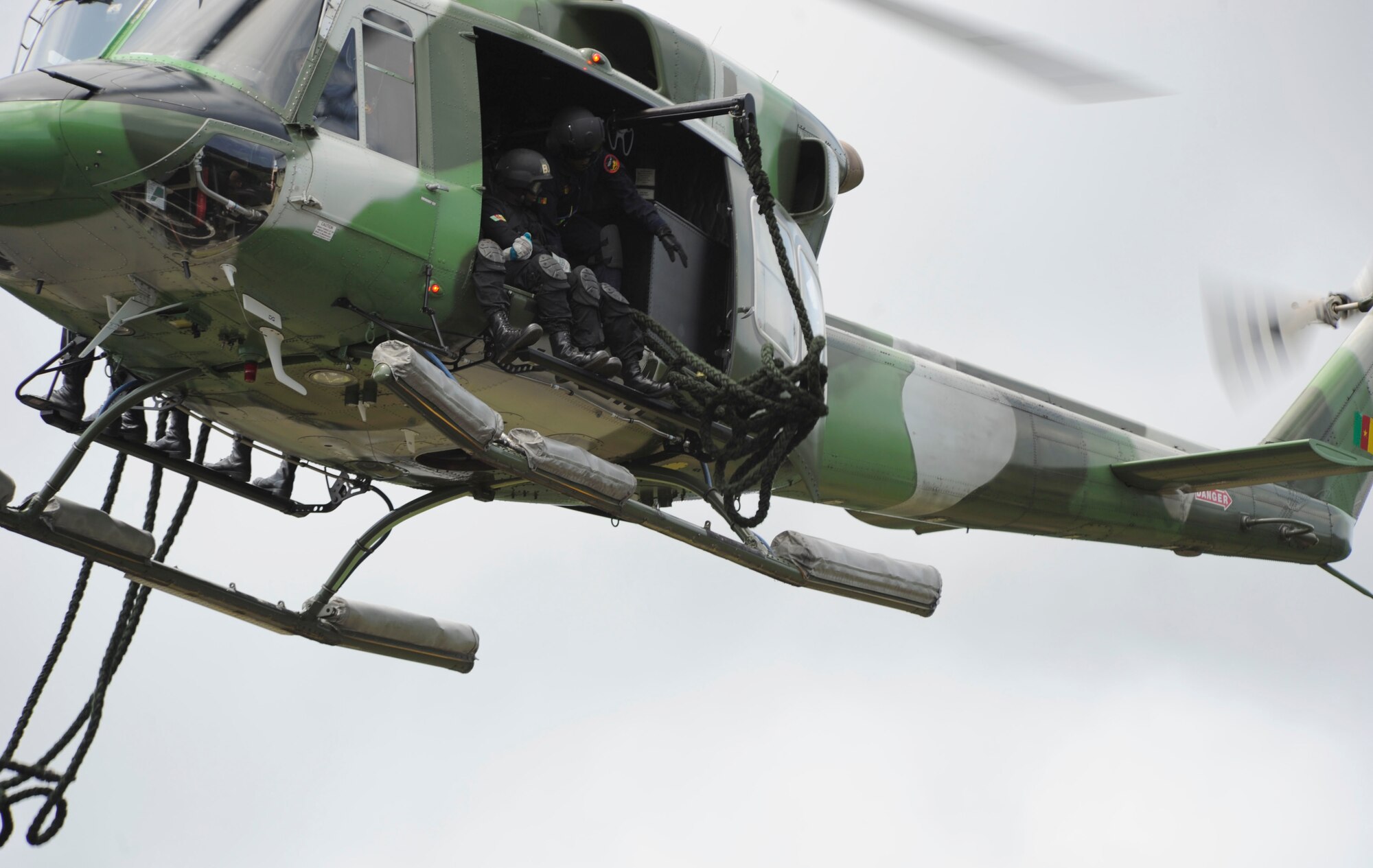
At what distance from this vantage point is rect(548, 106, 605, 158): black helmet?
23.2 ft

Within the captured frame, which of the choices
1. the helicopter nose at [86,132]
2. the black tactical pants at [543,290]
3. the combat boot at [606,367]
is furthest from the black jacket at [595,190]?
the helicopter nose at [86,132]

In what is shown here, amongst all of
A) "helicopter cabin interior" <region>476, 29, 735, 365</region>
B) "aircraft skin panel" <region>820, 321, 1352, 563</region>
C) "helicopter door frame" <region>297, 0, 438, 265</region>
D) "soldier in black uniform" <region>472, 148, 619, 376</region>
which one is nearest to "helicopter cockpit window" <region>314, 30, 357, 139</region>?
"helicopter door frame" <region>297, 0, 438, 265</region>

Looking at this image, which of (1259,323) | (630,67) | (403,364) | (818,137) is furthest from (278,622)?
(1259,323)

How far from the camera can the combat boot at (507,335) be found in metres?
6.62

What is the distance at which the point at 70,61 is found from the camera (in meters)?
6.94

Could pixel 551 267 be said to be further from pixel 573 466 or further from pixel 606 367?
pixel 573 466

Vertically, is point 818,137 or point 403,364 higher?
point 818,137

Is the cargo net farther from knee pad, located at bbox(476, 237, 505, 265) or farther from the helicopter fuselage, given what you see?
knee pad, located at bbox(476, 237, 505, 265)

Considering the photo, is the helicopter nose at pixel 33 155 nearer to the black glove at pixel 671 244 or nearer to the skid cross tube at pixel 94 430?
the skid cross tube at pixel 94 430

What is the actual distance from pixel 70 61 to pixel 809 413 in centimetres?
369

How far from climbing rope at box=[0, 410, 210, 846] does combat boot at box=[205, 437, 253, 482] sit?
14 cm

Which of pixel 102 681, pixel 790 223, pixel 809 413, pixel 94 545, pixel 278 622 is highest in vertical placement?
pixel 790 223

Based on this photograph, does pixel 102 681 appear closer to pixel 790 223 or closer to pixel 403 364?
pixel 403 364

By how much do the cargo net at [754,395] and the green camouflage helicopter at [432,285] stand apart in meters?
0.02
